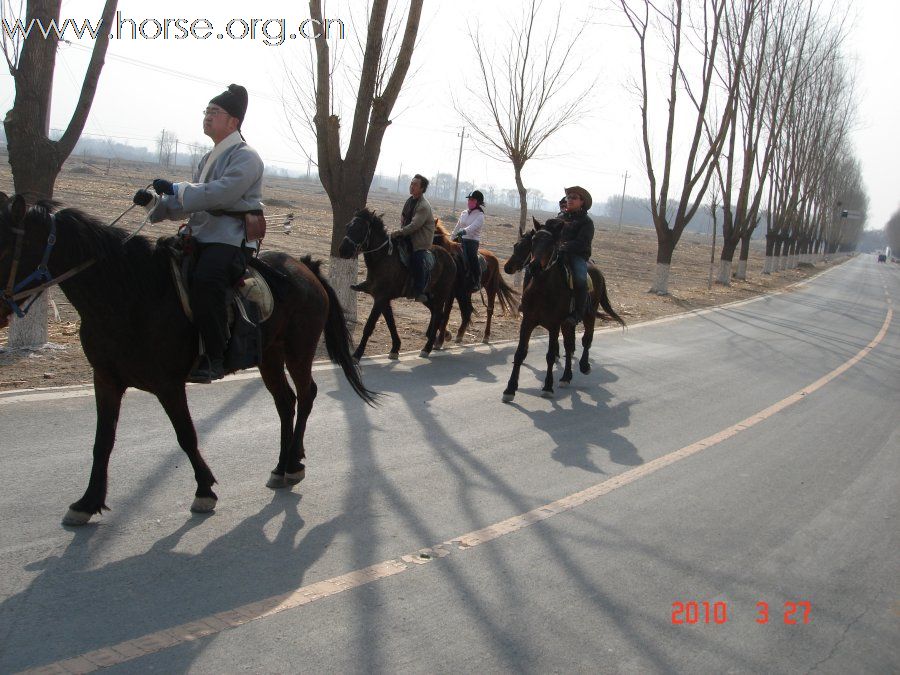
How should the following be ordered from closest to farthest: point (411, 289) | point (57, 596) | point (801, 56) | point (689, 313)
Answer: point (57, 596) < point (411, 289) < point (689, 313) < point (801, 56)

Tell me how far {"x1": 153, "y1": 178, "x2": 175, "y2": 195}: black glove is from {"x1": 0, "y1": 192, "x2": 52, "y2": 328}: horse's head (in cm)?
65

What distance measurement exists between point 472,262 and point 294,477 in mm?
7721


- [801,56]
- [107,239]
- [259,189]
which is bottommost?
[107,239]

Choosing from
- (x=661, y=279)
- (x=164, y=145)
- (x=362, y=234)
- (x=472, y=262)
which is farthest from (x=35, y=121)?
(x=164, y=145)

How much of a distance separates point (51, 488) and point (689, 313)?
1881 centimetres

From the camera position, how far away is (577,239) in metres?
9.84

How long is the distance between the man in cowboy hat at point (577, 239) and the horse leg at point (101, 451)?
622 cm

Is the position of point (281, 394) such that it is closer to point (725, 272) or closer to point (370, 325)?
point (370, 325)

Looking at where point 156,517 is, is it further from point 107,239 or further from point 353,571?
point 107,239

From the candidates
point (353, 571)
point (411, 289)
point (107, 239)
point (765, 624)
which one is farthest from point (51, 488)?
point (411, 289)

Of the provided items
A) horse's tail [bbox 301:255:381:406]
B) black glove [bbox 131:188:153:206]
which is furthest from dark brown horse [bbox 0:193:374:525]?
horse's tail [bbox 301:255:381:406]

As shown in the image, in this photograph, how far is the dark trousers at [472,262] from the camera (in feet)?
42.2

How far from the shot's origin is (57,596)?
3.82m

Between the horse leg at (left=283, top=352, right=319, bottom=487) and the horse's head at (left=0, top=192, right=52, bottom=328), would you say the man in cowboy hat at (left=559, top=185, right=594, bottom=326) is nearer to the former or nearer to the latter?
the horse leg at (left=283, top=352, right=319, bottom=487)
